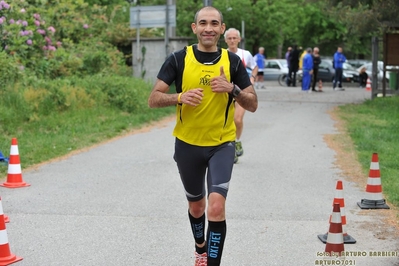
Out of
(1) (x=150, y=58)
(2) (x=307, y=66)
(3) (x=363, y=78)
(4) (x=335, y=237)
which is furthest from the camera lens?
(3) (x=363, y=78)

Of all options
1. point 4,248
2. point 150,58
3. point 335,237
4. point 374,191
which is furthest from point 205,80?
point 150,58

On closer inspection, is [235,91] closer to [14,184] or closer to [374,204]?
[374,204]

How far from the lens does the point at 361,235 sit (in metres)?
7.11

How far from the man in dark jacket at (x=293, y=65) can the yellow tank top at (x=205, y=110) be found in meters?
27.3

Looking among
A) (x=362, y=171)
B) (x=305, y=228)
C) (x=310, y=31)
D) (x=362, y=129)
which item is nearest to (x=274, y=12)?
(x=310, y=31)

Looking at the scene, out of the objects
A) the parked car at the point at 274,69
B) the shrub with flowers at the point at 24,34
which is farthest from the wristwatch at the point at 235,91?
the parked car at the point at 274,69

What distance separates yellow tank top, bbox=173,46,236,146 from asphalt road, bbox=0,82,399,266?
51.2 inches

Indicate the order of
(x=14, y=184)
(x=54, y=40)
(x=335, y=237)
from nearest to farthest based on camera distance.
A: (x=335, y=237), (x=14, y=184), (x=54, y=40)

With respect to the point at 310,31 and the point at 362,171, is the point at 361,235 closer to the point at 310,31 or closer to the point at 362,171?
the point at 362,171

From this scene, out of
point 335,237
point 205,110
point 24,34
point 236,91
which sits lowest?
point 335,237

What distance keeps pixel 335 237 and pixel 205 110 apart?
5.07 feet

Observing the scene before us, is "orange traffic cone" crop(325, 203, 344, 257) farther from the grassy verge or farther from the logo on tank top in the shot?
the grassy verge

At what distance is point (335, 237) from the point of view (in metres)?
5.90

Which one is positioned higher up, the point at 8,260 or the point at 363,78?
the point at 8,260
